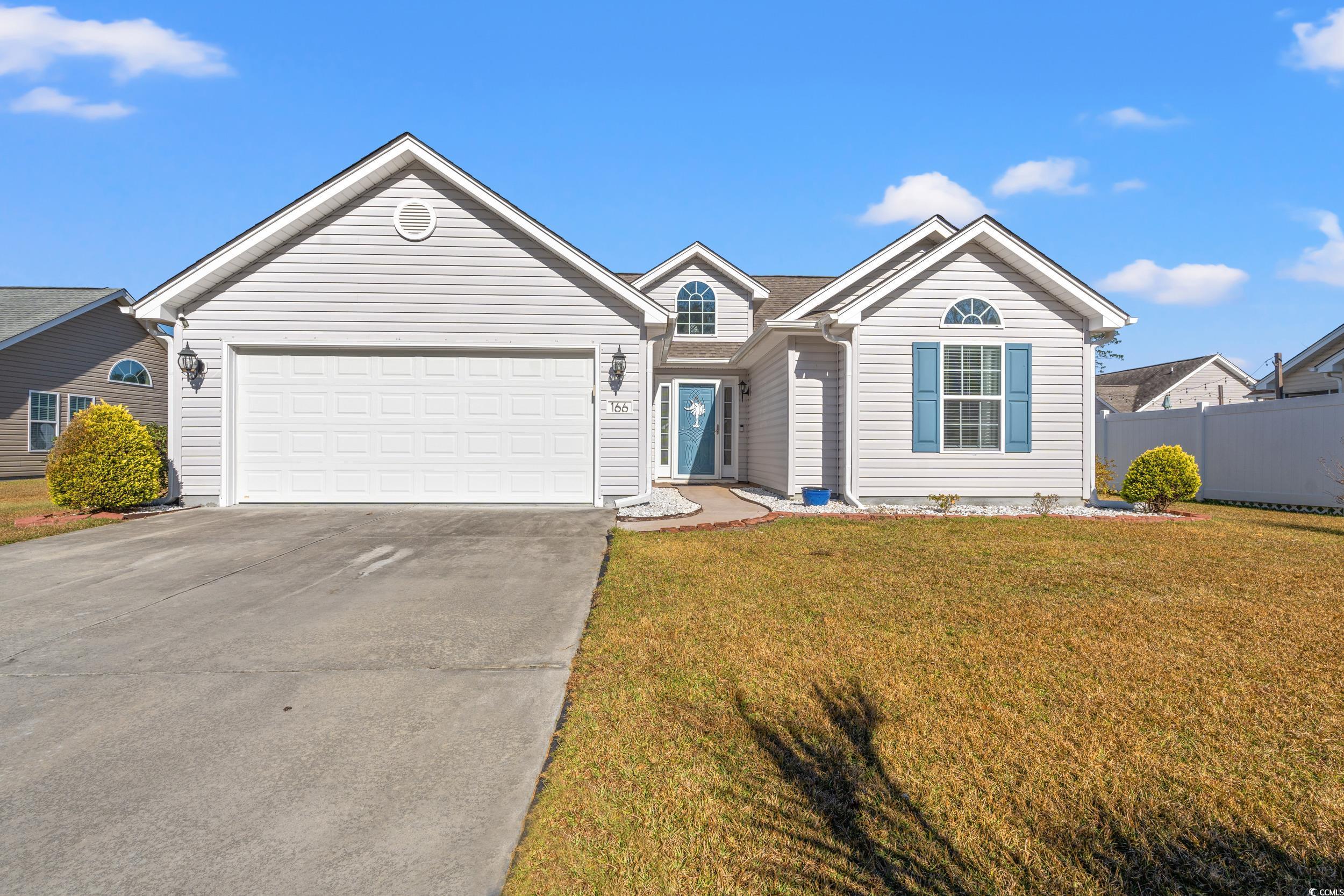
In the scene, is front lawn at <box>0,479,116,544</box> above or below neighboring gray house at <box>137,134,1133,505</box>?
below

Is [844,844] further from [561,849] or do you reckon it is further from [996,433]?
[996,433]

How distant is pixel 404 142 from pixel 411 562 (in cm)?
667

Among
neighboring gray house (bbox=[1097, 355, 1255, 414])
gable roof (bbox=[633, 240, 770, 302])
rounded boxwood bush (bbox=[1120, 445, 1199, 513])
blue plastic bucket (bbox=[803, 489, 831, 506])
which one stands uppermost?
gable roof (bbox=[633, 240, 770, 302])

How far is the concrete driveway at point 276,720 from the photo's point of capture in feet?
6.48

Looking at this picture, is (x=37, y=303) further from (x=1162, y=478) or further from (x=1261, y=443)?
(x=1261, y=443)

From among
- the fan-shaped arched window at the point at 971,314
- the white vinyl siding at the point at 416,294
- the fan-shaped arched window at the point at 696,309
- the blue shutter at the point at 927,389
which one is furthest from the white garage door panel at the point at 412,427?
the fan-shaped arched window at the point at 696,309

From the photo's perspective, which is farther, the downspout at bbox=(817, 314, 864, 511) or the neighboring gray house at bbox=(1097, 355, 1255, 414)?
the neighboring gray house at bbox=(1097, 355, 1255, 414)

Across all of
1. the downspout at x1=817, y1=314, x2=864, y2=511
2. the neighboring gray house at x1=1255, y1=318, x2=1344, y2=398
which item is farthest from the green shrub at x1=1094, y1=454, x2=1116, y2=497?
the neighboring gray house at x1=1255, y1=318, x2=1344, y2=398

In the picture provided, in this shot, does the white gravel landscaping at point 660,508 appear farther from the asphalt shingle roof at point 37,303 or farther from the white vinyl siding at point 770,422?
the asphalt shingle roof at point 37,303

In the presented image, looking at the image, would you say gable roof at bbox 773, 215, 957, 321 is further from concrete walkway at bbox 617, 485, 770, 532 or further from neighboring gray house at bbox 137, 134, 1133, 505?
concrete walkway at bbox 617, 485, 770, 532

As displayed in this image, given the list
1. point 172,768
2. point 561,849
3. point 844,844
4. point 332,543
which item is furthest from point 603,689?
point 332,543

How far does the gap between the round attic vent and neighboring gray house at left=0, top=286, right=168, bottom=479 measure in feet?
34.8

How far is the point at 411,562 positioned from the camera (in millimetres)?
6188

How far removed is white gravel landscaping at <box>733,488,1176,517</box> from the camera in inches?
391
